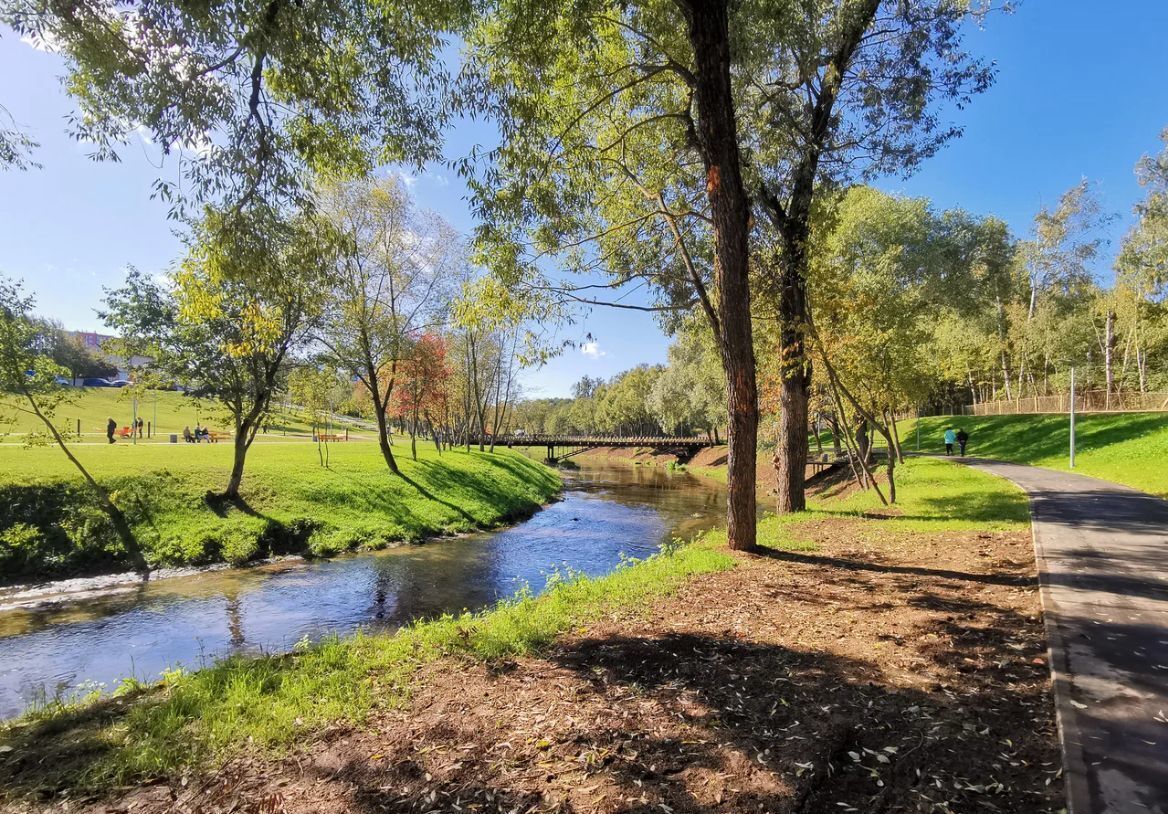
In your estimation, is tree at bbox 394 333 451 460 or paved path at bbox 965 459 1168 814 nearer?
paved path at bbox 965 459 1168 814

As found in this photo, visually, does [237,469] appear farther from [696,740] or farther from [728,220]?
[696,740]

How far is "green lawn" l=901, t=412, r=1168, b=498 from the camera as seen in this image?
58.2 feet

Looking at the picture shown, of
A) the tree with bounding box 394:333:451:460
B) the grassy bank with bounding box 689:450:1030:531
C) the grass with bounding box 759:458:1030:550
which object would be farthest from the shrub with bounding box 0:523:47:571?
the grassy bank with bounding box 689:450:1030:531

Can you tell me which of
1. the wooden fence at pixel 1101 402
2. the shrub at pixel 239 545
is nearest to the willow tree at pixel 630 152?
the shrub at pixel 239 545

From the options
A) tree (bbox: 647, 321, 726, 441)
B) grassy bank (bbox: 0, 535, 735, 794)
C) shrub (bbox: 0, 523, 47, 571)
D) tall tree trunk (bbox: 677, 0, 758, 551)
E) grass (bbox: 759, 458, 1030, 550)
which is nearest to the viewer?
grassy bank (bbox: 0, 535, 735, 794)

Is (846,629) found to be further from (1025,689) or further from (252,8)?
(252,8)

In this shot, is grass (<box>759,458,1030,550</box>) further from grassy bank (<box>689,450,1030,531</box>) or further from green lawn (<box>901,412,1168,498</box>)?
green lawn (<box>901,412,1168,498</box>)

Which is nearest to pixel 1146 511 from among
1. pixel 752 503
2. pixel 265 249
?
pixel 752 503

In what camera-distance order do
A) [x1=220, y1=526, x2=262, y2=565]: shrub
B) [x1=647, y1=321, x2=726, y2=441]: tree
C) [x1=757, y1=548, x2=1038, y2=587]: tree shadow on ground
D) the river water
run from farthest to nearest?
1. [x1=647, y1=321, x2=726, y2=441]: tree
2. [x1=220, y1=526, x2=262, y2=565]: shrub
3. the river water
4. [x1=757, y1=548, x2=1038, y2=587]: tree shadow on ground

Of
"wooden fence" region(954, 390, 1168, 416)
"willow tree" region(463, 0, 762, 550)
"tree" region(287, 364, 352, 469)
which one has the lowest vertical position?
"wooden fence" region(954, 390, 1168, 416)

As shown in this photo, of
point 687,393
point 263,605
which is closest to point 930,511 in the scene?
point 263,605

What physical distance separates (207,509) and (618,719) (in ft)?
56.3

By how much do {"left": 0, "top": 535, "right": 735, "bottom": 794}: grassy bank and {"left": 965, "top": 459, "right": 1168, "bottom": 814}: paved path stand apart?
3.96 meters

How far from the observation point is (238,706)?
4.19m
